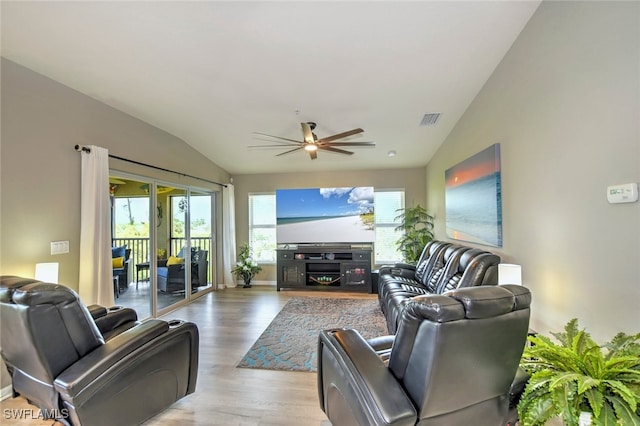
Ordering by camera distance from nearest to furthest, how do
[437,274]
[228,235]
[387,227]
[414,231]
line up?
1. [437,274]
2. [414,231]
3. [228,235]
4. [387,227]

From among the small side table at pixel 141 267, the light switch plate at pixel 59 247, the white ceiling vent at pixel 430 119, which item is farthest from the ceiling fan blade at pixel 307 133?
the small side table at pixel 141 267

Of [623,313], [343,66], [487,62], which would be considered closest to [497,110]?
[487,62]

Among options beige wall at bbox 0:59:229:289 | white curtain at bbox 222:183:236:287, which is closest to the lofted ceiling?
beige wall at bbox 0:59:229:289

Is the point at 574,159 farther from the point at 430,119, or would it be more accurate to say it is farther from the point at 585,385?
the point at 430,119

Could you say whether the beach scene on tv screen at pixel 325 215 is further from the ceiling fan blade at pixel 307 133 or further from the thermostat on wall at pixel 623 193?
the thermostat on wall at pixel 623 193

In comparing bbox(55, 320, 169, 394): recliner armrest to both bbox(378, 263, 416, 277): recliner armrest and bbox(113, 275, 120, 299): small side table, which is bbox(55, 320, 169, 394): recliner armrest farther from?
bbox(378, 263, 416, 277): recliner armrest

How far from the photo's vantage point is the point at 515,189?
8.50 feet

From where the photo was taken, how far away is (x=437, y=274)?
11.5 feet

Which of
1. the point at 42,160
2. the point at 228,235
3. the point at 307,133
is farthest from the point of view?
the point at 228,235

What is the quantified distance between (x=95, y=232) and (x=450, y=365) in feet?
11.6

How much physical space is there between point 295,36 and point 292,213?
3.97 metres

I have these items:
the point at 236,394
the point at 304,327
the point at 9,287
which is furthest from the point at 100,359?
the point at 304,327

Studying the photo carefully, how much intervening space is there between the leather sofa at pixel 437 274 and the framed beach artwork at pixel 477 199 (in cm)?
26

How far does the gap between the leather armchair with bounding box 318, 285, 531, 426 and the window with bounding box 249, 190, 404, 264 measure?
475 cm
